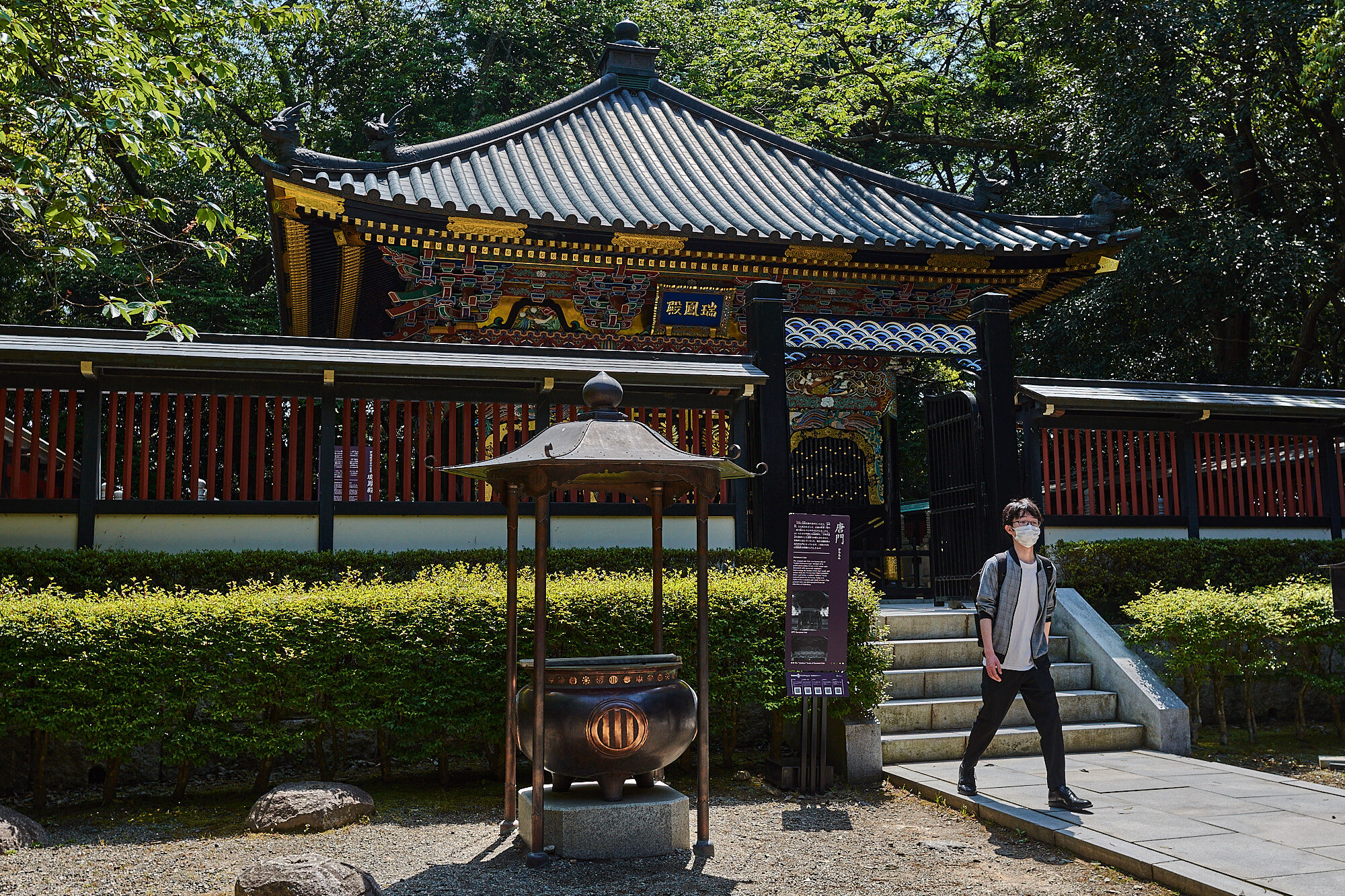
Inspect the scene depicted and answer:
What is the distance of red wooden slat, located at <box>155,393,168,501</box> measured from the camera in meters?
8.09

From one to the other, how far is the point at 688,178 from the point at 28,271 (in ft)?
30.6

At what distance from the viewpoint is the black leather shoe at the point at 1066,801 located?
18.8 feet

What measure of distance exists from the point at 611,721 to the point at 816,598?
2006 mm

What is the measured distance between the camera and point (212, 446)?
8.30m

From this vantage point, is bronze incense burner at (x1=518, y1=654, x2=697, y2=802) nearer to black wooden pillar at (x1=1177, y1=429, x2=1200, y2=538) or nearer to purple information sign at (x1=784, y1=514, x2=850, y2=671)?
purple information sign at (x1=784, y1=514, x2=850, y2=671)

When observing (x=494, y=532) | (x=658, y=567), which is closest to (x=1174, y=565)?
(x=658, y=567)

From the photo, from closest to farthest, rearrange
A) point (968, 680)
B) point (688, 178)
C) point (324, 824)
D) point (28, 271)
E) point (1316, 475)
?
point (324, 824) < point (968, 680) < point (1316, 475) < point (688, 178) < point (28, 271)

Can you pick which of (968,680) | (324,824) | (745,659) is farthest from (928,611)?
(324,824)

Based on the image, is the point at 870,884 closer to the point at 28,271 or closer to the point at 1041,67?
the point at 28,271

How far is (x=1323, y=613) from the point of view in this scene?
8219 mm

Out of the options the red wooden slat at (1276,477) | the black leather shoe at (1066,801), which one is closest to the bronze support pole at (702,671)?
the black leather shoe at (1066,801)

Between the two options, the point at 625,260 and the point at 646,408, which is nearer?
the point at 646,408

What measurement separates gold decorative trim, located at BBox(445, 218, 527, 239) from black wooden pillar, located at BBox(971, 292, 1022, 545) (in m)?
4.72

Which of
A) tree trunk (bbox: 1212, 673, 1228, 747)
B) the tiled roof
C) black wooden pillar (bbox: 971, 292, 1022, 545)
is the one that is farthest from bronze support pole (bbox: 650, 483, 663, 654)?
the tiled roof
